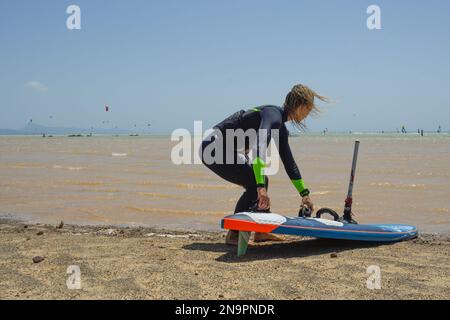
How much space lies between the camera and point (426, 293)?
353 centimetres

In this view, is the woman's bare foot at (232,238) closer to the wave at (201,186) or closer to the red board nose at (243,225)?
the red board nose at (243,225)

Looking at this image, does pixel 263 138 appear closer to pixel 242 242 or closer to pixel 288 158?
pixel 288 158

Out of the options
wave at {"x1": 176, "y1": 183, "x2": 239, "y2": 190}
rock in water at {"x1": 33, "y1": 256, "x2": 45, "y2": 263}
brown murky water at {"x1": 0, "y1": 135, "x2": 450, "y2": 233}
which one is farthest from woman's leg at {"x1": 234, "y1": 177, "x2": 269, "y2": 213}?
wave at {"x1": 176, "y1": 183, "x2": 239, "y2": 190}

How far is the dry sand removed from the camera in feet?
11.6

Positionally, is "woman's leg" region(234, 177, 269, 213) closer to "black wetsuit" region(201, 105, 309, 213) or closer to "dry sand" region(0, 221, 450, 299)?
"black wetsuit" region(201, 105, 309, 213)

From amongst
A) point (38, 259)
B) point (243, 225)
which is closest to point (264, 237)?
point (243, 225)

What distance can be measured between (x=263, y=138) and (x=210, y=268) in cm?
124

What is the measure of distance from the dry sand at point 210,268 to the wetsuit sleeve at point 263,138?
2.57ft

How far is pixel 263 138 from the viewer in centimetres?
448

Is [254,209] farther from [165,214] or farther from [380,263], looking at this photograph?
[165,214]

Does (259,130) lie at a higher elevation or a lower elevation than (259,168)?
higher

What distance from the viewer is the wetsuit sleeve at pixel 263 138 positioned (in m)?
4.41

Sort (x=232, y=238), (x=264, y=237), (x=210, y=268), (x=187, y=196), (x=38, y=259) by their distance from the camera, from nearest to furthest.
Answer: (x=210, y=268), (x=38, y=259), (x=232, y=238), (x=264, y=237), (x=187, y=196)
